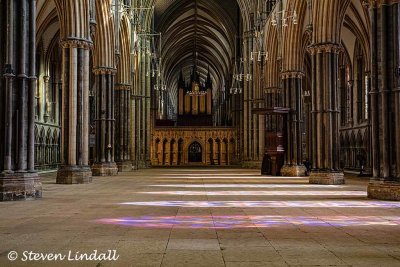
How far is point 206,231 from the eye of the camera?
8.77 m

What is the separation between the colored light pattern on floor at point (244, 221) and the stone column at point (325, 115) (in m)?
12.2

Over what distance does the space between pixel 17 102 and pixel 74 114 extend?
7645 millimetres

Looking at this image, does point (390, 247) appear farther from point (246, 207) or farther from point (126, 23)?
point (126, 23)

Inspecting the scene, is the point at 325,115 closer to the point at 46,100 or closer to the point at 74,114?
the point at 74,114

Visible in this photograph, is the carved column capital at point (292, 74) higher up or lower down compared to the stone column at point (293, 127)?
higher up

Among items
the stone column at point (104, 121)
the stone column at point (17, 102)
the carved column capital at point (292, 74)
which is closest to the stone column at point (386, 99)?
the stone column at point (17, 102)

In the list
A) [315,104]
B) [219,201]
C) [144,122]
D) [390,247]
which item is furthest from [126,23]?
[390,247]

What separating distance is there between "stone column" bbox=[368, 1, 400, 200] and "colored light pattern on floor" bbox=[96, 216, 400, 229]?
4671mm

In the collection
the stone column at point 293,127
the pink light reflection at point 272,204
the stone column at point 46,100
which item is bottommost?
the pink light reflection at point 272,204

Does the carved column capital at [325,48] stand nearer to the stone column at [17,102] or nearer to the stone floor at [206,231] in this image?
the stone floor at [206,231]

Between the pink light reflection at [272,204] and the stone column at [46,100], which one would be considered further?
the stone column at [46,100]

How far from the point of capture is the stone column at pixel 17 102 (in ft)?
47.0

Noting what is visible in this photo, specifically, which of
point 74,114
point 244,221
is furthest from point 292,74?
point 244,221

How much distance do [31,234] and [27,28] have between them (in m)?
8.60
